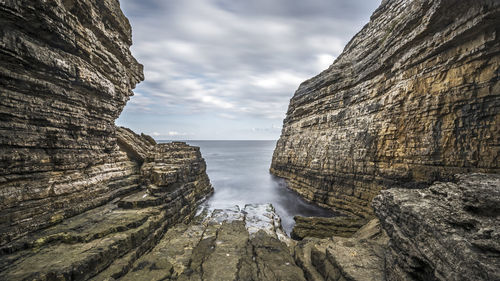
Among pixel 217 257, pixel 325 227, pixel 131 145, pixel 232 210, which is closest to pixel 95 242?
pixel 217 257

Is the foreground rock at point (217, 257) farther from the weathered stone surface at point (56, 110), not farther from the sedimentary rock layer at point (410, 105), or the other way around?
the sedimentary rock layer at point (410, 105)

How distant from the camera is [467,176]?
6.01 m

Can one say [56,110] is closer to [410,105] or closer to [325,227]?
[325,227]

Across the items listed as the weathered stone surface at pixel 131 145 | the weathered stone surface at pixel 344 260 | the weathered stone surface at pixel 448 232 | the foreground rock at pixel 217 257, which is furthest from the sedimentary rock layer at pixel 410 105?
the weathered stone surface at pixel 131 145

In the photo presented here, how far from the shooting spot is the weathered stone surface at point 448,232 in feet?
13.5

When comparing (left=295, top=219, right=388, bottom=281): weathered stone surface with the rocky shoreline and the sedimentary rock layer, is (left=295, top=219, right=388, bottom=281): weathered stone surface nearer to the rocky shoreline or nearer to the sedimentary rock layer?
the rocky shoreline

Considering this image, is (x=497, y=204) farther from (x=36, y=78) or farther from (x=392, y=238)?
(x=36, y=78)

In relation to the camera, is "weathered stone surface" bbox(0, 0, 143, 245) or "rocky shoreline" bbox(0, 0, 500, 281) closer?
"rocky shoreline" bbox(0, 0, 500, 281)

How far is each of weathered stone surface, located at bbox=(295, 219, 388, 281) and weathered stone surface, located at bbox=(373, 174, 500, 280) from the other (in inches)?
30.2

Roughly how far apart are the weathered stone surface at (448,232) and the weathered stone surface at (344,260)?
77cm

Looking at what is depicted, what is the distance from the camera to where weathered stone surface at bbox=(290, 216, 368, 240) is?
12859mm

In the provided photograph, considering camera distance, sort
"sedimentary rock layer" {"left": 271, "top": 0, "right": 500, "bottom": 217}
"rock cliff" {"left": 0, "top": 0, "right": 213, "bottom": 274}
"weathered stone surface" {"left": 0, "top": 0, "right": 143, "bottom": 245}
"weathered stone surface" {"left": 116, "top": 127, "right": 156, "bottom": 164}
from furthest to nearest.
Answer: "weathered stone surface" {"left": 116, "top": 127, "right": 156, "bottom": 164} < "sedimentary rock layer" {"left": 271, "top": 0, "right": 500, "bottom": 217} < "weathered stone surface" {"left": 0, "top": 0, "right": 143, "bottom": 245} < "rock cliff" {"left": 0, "top": 0, "right": 213, "bottom": 274}

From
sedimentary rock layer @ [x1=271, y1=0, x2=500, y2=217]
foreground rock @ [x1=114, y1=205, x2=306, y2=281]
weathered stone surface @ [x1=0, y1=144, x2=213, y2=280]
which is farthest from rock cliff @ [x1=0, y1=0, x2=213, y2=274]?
sedimentary rock layer @ [x1=271, y1=0, x2=500, y2=217]

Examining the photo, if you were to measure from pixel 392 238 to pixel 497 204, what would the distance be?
9.23ft
